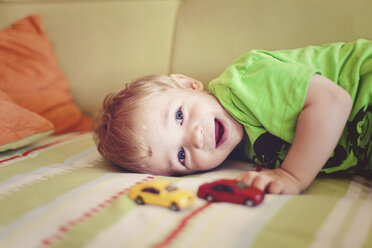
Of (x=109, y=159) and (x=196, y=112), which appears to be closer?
(x=196, y=112)

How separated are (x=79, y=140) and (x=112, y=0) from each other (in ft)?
2.28

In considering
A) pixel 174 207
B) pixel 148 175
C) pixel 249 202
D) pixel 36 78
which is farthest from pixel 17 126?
pixel 249 202

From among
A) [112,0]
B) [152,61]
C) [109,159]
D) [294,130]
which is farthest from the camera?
[112,0]

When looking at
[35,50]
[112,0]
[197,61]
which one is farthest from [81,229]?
[112,0]

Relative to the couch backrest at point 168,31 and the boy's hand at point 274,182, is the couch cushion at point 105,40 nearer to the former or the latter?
the couch backrest at point 168,31

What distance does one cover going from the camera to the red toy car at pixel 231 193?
2.12ft

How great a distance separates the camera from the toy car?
2.10 ft

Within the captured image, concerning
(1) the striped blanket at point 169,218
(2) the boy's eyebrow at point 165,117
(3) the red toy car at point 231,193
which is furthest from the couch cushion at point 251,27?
(3) the red toy car at point 231,193

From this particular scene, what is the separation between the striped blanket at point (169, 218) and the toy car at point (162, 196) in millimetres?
13

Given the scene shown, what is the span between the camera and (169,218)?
24.3 inches

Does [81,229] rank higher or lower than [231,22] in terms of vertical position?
lower

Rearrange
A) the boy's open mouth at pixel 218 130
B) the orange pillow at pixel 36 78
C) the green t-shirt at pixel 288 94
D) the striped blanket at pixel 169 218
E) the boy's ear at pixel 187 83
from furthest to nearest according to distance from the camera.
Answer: the orange pillow at pixel 36 78, the boy's ear at pixel 187 83, the boy's open mouth at pixel 218 130, the green t-shirt at pixel 288 94, the striped blanket at pixel 169 218

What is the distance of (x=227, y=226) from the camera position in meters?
0.58

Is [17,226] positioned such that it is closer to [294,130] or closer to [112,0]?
[294,130]
